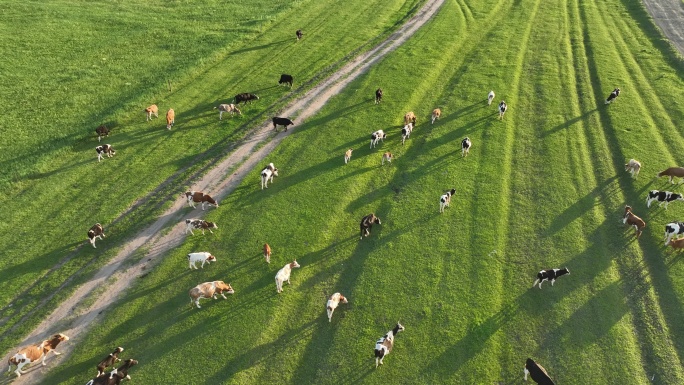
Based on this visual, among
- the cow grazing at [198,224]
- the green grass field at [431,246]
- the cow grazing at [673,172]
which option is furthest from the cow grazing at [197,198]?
the cow grazing at [673,172]

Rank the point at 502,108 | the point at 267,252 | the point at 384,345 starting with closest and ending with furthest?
the point at 384,345 → the point at 267,252 → the point at 502,108

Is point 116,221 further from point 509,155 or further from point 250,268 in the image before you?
point 509,155

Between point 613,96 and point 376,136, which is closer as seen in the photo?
point 376,136

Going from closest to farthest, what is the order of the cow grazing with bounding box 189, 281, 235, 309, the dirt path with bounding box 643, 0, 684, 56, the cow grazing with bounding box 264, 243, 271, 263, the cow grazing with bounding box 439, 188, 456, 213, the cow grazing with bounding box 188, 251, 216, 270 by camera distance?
1. the cow grazing with bounding box 189, 281, 235, 309
2. the cow grazing with bounding box 188, 251, 216, 270
3. the cow grazing with bounding box 264, 243, 271, 263
4. the cow grazing with bounding box 439, 188, 456, 213
5. the dirt path with bounding box 643, 0, 684, 56

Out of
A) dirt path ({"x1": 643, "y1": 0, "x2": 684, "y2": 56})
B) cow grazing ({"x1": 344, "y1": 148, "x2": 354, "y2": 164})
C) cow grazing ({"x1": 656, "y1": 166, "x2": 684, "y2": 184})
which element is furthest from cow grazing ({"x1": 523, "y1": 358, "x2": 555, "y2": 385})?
dirt path ({"x1": 643, "y1": 0, "x2": 684, "y2": 56})

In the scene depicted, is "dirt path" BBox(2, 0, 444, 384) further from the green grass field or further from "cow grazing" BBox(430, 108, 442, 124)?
"cow grazing" BBox(430, 108, 442, 124)

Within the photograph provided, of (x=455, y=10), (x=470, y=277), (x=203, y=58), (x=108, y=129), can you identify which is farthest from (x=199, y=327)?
(x=455, y=10)

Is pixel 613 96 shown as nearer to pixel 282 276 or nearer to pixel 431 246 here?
pixel 431 246

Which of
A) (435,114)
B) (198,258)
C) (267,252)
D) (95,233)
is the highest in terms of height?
(435,114)

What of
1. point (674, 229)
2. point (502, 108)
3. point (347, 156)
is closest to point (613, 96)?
point (502, 108)
